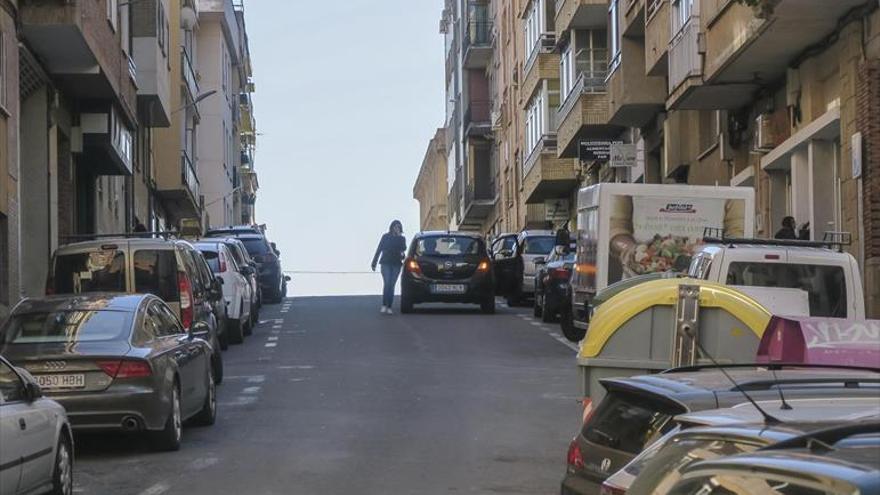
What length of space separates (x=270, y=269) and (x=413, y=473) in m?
25.5

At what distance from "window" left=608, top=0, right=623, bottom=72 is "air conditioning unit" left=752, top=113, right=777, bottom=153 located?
867cm

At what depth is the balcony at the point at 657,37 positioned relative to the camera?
30.4 metres

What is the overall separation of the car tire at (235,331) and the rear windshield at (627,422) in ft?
56.8

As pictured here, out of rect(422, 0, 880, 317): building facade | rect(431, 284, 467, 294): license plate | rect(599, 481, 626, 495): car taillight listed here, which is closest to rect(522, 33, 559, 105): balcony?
rect(422, 0, 880, 317): building facade

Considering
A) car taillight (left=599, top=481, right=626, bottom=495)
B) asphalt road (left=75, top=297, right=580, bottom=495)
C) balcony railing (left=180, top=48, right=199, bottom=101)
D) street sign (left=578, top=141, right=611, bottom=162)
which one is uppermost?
balcony railing (left=180, top=48, right=199, bottom=101)

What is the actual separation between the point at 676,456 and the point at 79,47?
20670 millimetres

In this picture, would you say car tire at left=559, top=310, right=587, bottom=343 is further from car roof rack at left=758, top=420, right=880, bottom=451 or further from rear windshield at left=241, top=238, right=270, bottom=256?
car roof rack at left=758, top=420, right=880, bottom=451

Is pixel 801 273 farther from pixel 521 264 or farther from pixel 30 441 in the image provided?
pixel 521 264

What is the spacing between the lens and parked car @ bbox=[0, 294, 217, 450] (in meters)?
12.6

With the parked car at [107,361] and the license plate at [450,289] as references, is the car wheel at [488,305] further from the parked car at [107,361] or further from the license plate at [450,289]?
the parked car at [107,361]

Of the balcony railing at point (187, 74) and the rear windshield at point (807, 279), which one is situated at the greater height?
the balcony railing at point (187, 74)

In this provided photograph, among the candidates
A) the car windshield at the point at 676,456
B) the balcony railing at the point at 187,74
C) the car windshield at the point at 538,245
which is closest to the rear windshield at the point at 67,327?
the car windshield at the point at 676,456

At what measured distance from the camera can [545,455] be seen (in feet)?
42.0

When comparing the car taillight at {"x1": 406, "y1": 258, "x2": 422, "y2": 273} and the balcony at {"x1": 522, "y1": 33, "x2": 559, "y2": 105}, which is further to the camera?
the balcony at {"x1": 522, "y1": 33, "x2": 559, "y2": 105}
